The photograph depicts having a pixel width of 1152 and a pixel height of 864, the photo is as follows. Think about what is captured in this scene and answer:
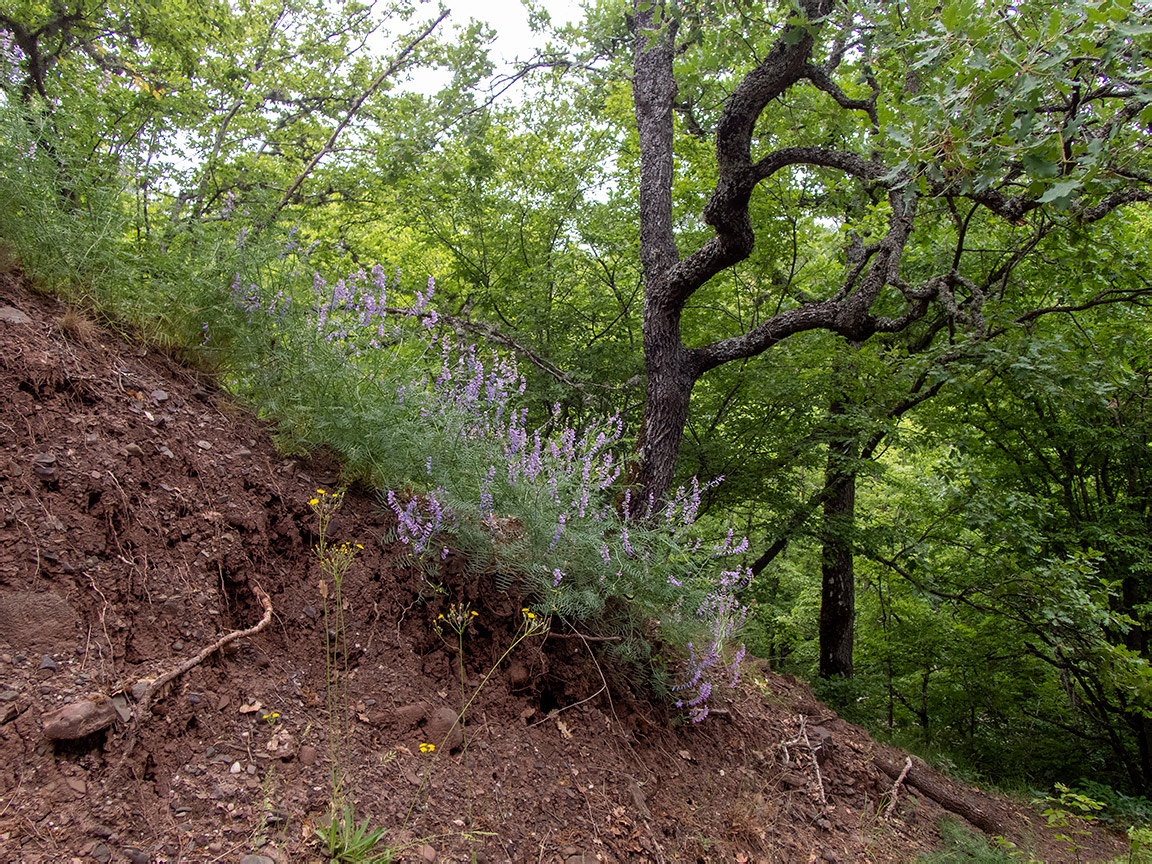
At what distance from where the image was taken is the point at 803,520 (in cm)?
770

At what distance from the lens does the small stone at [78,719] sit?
1778 mm

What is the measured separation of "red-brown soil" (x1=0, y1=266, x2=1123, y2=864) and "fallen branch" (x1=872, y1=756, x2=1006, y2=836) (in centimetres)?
63

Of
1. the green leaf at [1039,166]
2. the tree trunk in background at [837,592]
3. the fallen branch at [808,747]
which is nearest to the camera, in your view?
the green leaf at [1039,166]

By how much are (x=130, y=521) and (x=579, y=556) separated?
6.35 feet

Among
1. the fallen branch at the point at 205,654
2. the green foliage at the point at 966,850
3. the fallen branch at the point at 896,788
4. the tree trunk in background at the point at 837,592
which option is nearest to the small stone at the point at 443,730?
the fallen branch at the point at 205,654

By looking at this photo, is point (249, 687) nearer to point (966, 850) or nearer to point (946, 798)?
point (966, 850)

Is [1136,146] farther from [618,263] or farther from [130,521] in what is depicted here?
[618,263]

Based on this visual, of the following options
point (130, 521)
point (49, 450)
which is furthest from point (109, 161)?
point (130, 521)

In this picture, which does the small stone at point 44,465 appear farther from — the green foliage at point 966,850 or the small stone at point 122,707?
the green foliage at point 966,850

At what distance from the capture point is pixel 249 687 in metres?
2.37

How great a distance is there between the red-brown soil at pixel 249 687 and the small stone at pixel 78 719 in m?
0.04

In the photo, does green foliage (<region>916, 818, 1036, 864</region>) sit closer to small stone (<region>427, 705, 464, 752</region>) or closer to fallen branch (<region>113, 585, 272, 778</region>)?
small stone (<region>427, 705, 464, 752</region>)

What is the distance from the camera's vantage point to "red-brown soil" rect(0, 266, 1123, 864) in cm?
186

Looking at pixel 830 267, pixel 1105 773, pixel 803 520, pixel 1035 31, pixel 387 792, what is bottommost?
pixel 1105 773
